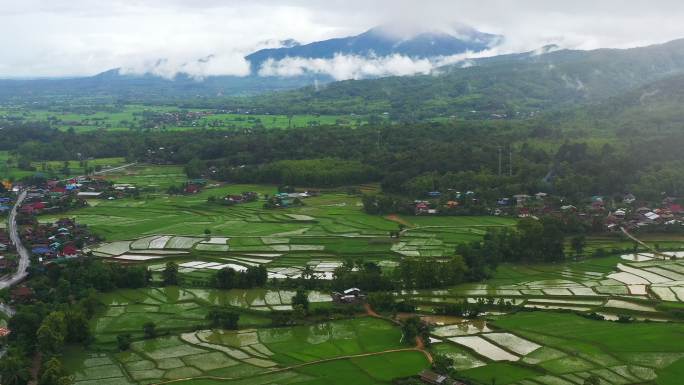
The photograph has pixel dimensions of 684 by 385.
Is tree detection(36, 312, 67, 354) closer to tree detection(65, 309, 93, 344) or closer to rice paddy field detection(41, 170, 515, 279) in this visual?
tree detection(65, 309, 93, 344)

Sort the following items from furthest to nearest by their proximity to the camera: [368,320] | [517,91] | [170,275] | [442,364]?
[517,91], [170,275], [368,320], [442,364]

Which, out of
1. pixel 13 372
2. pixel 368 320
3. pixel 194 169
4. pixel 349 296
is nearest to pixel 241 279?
pixel 349 296

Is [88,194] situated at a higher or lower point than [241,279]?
higher

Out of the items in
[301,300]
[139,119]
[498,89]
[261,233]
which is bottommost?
[261,233]

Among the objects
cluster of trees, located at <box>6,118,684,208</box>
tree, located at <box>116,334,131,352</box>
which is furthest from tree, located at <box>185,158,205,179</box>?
tree, located at <box>116,334,131,352</box>

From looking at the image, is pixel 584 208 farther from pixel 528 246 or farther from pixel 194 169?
pixel 194 169

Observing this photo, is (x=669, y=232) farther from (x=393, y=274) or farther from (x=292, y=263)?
(x=292, y=263)

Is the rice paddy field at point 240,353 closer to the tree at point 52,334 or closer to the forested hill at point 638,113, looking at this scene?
the tree at point 52,334
